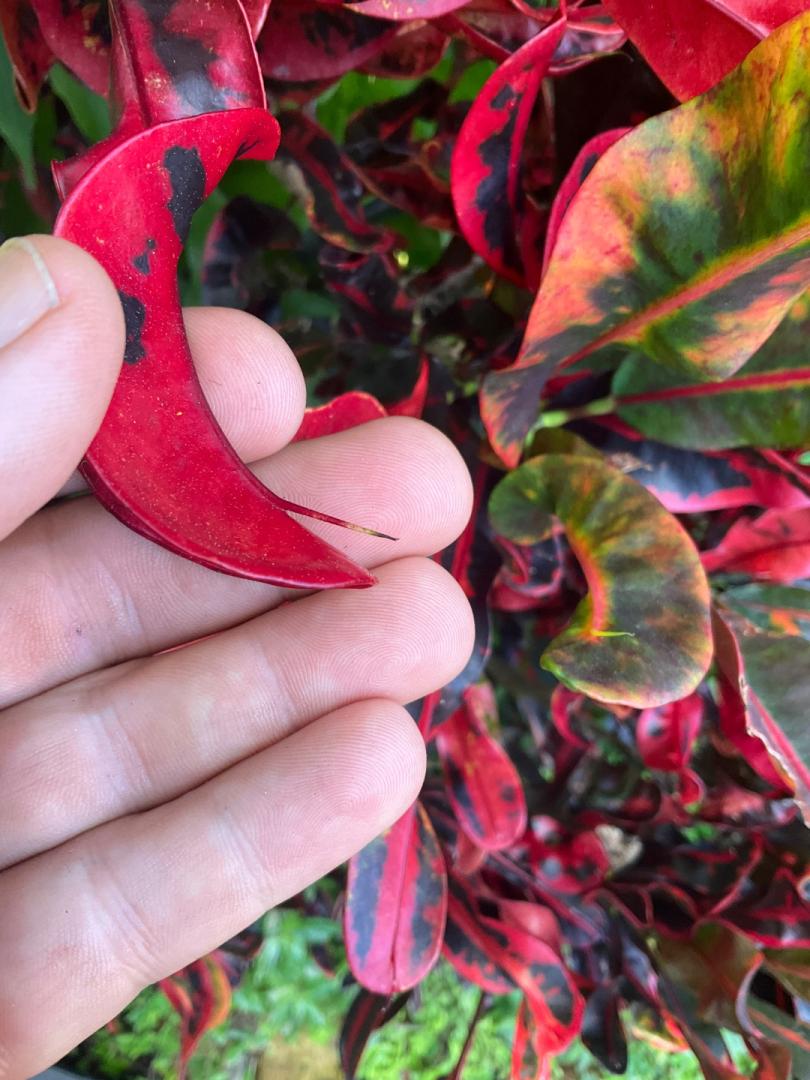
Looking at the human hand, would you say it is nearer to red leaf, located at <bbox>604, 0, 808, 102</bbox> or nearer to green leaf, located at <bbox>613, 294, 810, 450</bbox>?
green leaf, located at <bbox>613, 294, 810, 450</bbox>

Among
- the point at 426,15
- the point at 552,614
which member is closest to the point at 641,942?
the point at 552,614

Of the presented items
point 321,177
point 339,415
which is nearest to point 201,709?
point 339,415

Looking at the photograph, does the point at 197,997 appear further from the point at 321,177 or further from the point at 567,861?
the point at 321,177

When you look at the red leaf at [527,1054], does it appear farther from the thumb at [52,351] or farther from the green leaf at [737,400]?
the thumb at [52,351]

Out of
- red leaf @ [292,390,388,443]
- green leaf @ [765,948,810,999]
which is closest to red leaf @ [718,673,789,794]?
green leaf @ [765,948,810,999]

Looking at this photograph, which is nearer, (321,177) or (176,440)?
(176,440)

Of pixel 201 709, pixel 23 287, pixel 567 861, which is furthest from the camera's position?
pixel 567 861

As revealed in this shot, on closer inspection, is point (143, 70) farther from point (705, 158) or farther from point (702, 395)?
point (702, 395)
